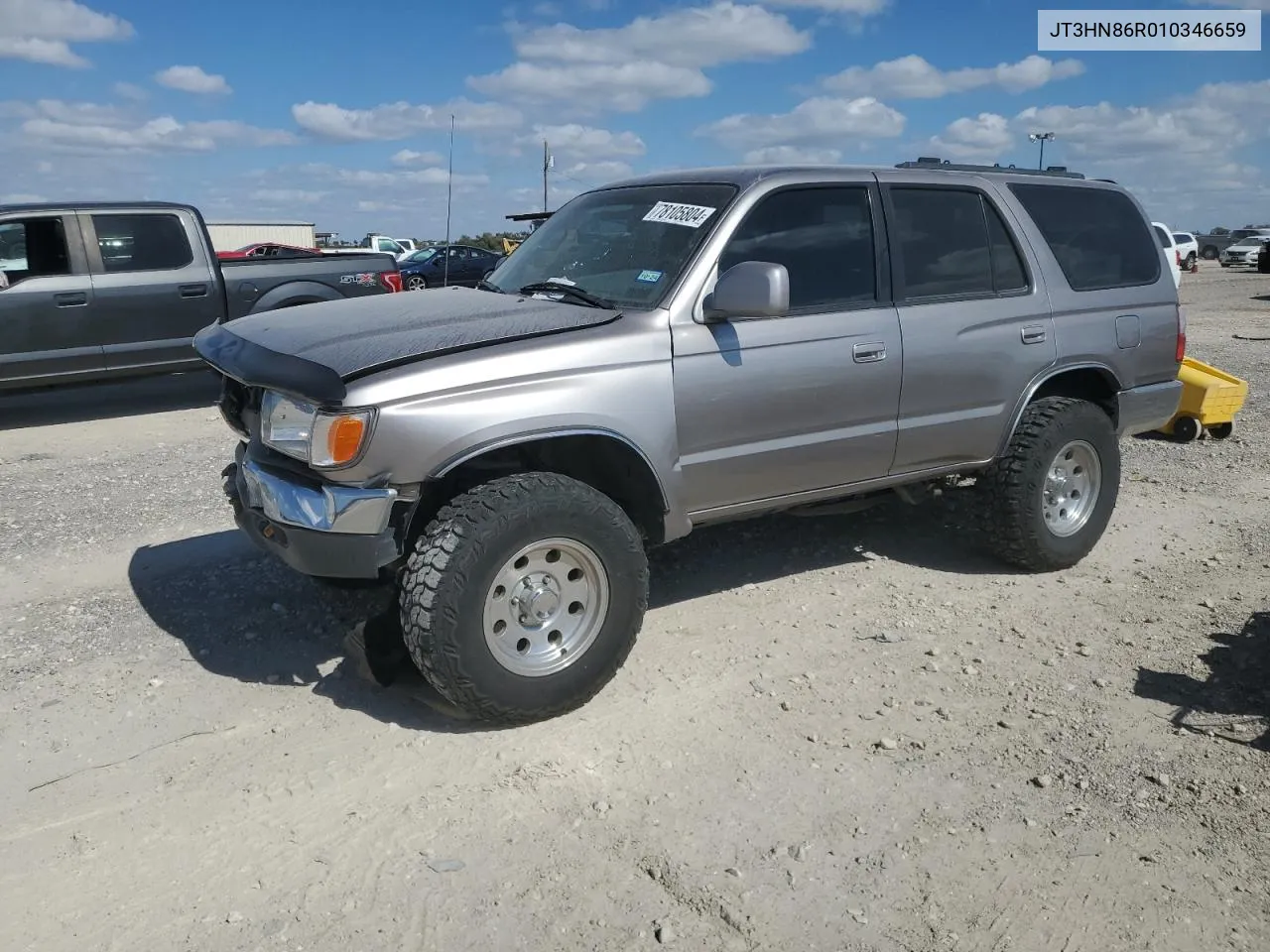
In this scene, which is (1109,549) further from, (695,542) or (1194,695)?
(695,542)

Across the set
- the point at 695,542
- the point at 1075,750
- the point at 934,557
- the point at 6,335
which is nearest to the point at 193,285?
the point at 6,335

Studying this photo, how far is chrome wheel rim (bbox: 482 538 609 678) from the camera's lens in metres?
3.56

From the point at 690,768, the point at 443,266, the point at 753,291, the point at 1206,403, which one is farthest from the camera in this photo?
the point at 443,266

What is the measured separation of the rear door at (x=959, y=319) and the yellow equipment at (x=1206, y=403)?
12.5ft

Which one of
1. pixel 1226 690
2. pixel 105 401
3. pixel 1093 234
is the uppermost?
pixel 1093 234

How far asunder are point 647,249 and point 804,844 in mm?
2372

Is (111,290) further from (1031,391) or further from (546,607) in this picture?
(1031,391)

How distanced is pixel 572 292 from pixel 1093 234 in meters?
2.86

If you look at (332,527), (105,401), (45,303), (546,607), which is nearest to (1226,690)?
(546,607)

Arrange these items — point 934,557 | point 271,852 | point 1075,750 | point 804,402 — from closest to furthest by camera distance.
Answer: point 271,852, point 1075,750, point 804,402, point 934,557

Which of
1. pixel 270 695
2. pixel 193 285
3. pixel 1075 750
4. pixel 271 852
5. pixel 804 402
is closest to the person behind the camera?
pixel 271 852

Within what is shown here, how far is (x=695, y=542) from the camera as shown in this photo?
5.62 meters

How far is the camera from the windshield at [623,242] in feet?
13.4

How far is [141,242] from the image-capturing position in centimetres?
920
